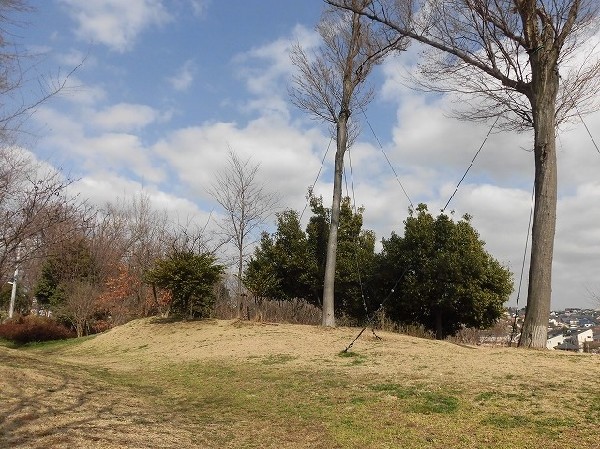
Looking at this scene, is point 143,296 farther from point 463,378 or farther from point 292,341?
point 463,378

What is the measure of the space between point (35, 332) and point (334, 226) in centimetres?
1460

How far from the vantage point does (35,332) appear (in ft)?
72.0

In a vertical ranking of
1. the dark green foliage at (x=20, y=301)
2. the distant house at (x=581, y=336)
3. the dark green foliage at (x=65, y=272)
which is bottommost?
the distant house at (x=581, y=336)

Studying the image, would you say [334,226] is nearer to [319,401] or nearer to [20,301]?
[319,401]

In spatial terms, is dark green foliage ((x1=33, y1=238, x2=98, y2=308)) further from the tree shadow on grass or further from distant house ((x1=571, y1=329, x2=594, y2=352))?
distant house ((x1=571, y1=329, x2=594, y2=352))

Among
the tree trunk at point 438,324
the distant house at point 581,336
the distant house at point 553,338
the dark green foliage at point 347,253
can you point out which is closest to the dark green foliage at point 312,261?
the dark green foliage at point 347,253

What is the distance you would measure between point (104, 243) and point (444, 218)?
63.3 feet

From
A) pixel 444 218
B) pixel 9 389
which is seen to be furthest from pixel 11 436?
pixel 444 218

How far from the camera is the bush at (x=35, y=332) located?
21938 millimetres

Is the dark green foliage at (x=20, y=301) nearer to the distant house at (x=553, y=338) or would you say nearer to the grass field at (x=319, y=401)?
the grass field at (x=319, y=401)

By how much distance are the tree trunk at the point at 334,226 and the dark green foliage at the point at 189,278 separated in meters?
3.42

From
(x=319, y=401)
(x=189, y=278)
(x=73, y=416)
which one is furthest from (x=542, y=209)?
(x=189, y=278)

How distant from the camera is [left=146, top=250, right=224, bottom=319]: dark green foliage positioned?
1551 centimetres

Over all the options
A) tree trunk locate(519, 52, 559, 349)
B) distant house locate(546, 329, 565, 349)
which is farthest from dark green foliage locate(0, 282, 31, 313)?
tree trunk locate(519, 52, 559, 349)
